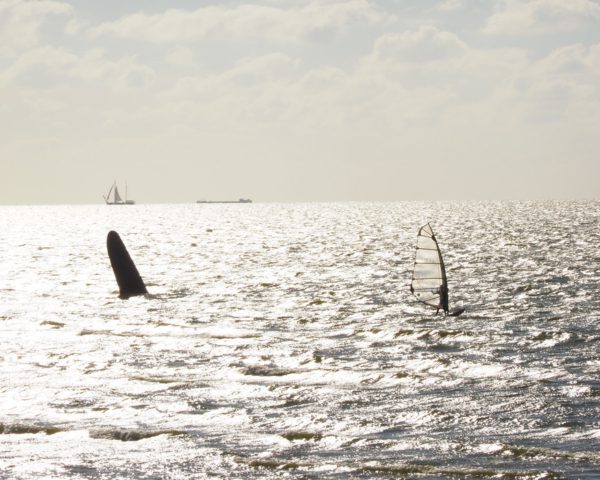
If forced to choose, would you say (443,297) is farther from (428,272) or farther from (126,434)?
(126,434)

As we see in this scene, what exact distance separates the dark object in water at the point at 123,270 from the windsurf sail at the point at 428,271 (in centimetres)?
1257

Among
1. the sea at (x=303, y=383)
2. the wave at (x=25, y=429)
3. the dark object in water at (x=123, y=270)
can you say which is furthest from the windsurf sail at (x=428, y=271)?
the wave at (x=25, y=429)

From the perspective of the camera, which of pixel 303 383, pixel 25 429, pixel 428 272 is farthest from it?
pixel 428 272

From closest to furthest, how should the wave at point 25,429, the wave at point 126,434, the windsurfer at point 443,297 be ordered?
1. the wave at point 126,434
2. the wave at point 25,429
3. the windsurfer at point 443,297

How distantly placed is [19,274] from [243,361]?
33.9 meters

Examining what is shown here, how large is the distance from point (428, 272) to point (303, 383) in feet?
47.3

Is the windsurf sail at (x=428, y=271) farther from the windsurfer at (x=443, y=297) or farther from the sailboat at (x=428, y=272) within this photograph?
the windsurfer at (x=443, y=297)

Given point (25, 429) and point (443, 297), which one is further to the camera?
point (443, 297)

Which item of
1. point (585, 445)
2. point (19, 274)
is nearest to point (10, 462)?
point (585, 445)

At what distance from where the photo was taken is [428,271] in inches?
1278

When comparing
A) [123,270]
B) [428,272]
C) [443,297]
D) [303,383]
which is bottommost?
[303,383]

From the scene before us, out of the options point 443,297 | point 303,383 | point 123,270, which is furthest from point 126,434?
point 123,270

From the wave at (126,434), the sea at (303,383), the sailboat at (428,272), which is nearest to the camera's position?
the sea at (303,383)

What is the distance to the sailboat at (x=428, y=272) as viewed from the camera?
31.2 meters
